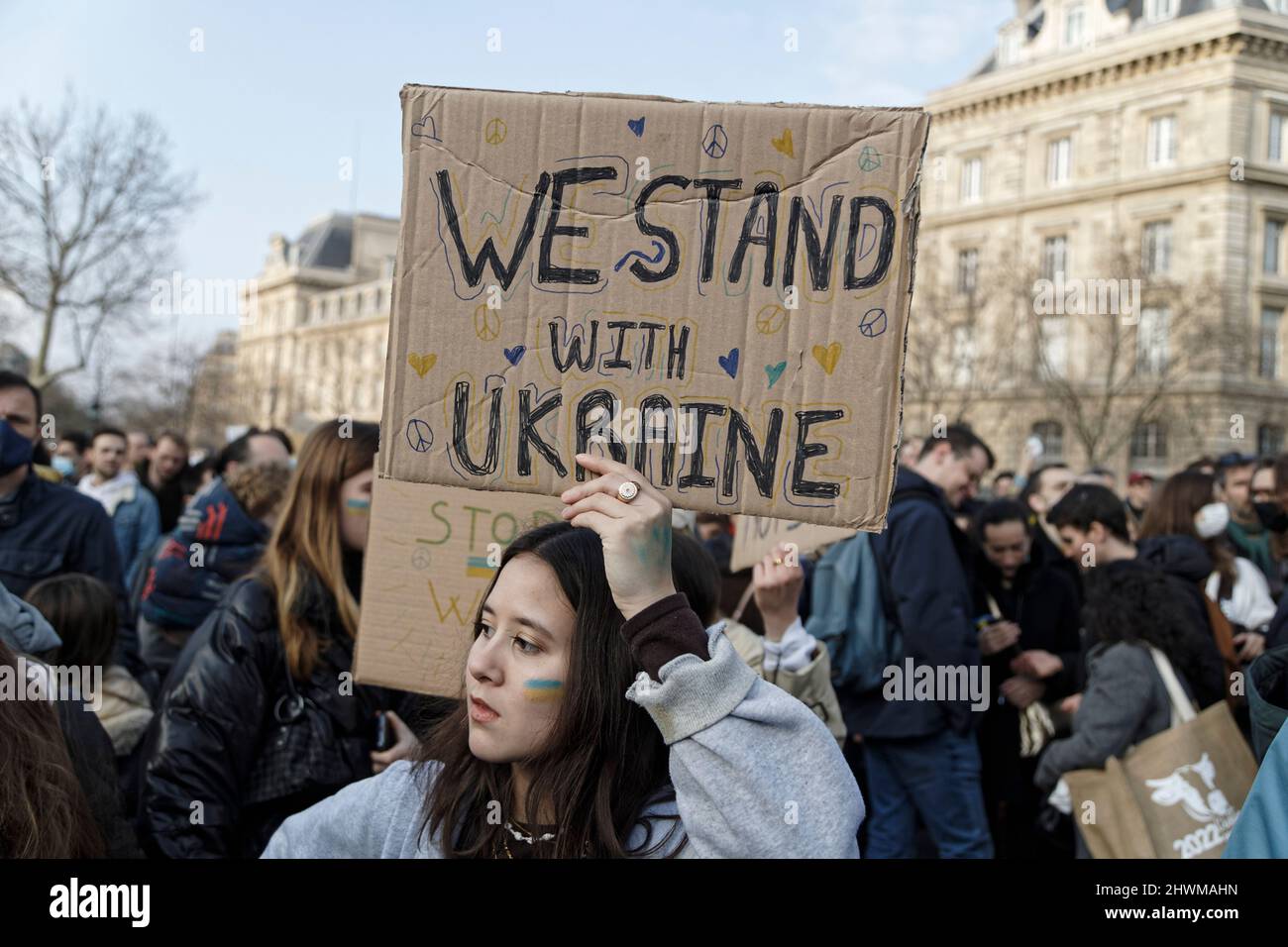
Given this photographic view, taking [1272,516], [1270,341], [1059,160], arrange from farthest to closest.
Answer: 1. [1059,160]
2. [1270,341]
3. [1272,516]

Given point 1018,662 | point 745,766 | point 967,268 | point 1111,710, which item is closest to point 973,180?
point 967,268

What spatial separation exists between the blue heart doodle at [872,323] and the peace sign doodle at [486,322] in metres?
0.59

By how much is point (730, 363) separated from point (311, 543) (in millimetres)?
1434

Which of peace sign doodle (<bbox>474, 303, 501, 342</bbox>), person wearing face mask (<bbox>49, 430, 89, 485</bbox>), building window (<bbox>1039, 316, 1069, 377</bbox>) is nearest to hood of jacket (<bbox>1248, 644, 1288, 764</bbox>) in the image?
peace sign doodle (<bbox>474, 303, 501, 342</bbox>)

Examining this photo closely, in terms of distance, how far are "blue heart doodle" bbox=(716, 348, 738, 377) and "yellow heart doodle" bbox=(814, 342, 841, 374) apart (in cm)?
13

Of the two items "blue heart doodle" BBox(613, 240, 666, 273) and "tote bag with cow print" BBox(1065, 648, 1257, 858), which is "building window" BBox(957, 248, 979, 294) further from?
"blue heart doodle" BBox(613, 240, 666, 273)

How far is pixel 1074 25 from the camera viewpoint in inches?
1613

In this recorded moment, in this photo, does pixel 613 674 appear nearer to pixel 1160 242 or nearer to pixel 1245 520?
pixel 1245 520

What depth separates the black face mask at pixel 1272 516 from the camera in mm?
6289

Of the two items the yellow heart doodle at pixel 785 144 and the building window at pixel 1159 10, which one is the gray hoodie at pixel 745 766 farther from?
the building window at pixel 1159 10

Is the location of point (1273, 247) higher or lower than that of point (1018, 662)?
higher
